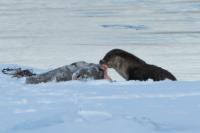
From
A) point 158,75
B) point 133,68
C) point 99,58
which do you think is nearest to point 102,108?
point 158,75

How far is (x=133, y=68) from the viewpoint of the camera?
726cm

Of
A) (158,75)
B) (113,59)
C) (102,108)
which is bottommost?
(102,108)

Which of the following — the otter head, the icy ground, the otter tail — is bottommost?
the icy ground

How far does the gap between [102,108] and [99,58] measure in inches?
365

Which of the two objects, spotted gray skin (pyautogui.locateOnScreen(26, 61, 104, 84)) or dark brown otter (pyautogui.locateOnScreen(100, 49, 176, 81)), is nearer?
spotted gray skin (pyautogui.locateOnScreen(26, 61, 104, 84))

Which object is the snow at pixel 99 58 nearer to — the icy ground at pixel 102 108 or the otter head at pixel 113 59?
the icy ground at pixel 102 108

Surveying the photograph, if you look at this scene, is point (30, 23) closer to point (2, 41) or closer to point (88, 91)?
point (2, 41)

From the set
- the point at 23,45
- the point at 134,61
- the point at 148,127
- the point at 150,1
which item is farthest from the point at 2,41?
the point at 150,1

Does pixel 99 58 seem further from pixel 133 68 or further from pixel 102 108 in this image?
pixel 102 108

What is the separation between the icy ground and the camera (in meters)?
3.34

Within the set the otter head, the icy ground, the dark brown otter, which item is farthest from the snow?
the otter head

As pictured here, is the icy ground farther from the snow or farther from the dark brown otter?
the dark brown otter

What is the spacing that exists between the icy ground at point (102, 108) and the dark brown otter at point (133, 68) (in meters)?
1.96

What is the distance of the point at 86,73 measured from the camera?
670cm
